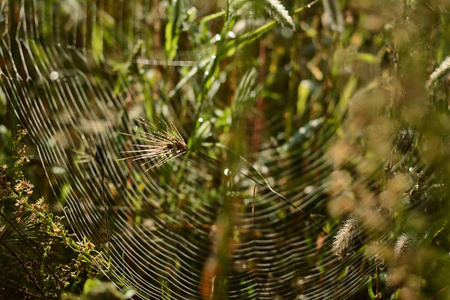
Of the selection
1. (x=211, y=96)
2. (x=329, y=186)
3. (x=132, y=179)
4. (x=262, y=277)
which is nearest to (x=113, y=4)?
(x=211, y=96)

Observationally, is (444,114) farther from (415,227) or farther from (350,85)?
(350,85)

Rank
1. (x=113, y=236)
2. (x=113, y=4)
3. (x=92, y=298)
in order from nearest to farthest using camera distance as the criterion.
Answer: (x=92, y=298) → (x=113, y=236) → (x=113, y=4)

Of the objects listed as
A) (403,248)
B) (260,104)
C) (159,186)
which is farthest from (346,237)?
(260,104)

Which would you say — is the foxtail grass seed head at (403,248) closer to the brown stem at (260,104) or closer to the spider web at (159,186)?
the spider web at (159,186)

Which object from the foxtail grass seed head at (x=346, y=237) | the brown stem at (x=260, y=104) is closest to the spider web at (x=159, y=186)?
the brown stem at (x=260, y=104)

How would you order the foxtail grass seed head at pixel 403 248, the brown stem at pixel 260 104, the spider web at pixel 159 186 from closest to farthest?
the foxtail grass seed head at pixel 403 248, the spider web at pixel 159 186, the brown stem at pixel 260 104

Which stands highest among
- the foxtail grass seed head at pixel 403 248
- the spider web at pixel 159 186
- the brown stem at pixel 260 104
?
the brown stem at pixel 260 104

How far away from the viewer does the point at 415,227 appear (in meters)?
1.09

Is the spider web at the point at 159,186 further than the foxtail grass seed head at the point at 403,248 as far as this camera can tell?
Yes

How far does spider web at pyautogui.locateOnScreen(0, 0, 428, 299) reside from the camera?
1.27 m

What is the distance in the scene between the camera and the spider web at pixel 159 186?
4.17 feet

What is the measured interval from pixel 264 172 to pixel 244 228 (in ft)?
0.89

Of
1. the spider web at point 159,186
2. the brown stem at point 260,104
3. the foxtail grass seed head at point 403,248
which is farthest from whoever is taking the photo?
the brown stem at point 260,104

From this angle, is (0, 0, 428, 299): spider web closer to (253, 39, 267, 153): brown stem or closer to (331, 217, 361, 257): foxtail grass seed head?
(253, 39, 267, 153): brown stem
